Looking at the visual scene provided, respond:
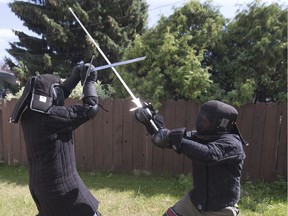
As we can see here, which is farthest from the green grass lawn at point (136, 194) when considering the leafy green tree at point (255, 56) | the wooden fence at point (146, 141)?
the leafy green tree at point (255, 56)

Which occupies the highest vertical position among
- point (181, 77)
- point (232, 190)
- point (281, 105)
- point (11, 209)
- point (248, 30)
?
point (248, 30)

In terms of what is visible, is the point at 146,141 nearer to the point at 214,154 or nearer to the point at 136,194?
the point at 136,194

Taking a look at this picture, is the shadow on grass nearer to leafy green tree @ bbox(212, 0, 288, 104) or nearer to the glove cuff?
leafy green tree @ bbox(212, 0, 288, 104)

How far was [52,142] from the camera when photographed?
96.5 inches

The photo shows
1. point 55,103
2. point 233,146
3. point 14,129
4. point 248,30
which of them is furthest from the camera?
point 14,129

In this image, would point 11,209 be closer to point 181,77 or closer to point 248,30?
point 181,77

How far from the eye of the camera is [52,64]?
15594 millimetres

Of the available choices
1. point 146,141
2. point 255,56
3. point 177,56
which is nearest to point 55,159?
point 146,141

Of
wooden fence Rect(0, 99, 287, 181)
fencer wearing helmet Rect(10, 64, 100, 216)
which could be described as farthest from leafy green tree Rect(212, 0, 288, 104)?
fencer wearing helmet Rect(10, 64, 100, 216)

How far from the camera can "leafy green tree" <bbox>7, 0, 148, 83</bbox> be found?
14.6 metres

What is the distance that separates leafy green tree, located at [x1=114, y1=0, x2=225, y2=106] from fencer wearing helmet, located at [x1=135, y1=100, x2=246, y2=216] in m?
3.06

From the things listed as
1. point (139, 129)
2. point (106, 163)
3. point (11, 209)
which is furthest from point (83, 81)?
point (106, 163)

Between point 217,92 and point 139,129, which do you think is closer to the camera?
point 217,92

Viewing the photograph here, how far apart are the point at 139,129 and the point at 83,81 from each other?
3.48 meters
